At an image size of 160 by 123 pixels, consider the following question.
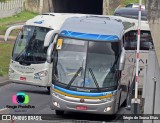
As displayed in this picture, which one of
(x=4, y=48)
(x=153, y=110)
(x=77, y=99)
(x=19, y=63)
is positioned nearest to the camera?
(x=153, y=110)

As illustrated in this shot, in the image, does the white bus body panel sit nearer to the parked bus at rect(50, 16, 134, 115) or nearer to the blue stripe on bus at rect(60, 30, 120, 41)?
the parked bus at rect(50, 16, 134, 115)

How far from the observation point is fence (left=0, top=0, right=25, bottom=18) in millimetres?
56059

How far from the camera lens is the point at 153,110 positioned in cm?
1477

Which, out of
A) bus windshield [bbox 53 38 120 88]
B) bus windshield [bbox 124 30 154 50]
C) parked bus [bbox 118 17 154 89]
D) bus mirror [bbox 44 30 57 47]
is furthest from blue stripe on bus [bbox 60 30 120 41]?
bus mirror [bbox 44 30 57 47]

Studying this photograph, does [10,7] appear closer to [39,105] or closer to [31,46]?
[31,46]

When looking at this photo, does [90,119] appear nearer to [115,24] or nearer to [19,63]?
[115,24]

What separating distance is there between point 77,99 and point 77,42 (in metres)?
1.77

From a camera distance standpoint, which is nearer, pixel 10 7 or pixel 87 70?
pixel 87 70

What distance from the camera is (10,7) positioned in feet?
188

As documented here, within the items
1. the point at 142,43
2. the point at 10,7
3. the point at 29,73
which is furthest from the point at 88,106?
the point at 10,7

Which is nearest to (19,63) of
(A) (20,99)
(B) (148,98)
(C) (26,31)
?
(C) (26,31)

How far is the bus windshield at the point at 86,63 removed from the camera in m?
18.2

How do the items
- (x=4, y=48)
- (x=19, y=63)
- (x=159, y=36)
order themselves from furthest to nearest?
(x=4, y=48), (x=19, y=63), (x=159, y=36)

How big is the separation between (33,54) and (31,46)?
33cm
